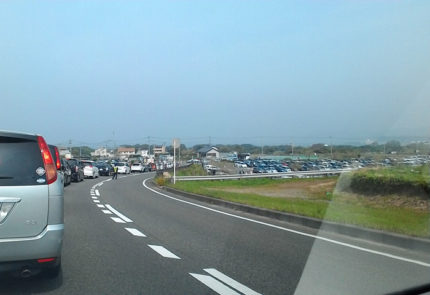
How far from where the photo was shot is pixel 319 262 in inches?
300

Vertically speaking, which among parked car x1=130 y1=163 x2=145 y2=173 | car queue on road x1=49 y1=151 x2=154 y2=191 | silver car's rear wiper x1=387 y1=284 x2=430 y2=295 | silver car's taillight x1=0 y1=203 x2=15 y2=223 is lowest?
parked car x1=130 y1=163 x2=145 y2=173

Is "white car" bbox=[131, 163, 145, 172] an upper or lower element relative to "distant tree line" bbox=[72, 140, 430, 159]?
lower

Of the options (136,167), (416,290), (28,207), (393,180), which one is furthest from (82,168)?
(416,290)

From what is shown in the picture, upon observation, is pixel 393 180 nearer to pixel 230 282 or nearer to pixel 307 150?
pixel 230 282

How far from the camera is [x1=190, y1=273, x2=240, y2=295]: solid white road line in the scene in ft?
19.1

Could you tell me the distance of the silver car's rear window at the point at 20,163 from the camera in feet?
17.4

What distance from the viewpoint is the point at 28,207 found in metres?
5.28

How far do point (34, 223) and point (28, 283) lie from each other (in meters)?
1.24

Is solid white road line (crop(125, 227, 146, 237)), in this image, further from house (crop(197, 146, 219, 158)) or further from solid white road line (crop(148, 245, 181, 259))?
house (crop(197, 146, 219, 158))

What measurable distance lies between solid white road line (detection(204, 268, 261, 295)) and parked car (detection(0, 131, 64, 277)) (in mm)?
2241

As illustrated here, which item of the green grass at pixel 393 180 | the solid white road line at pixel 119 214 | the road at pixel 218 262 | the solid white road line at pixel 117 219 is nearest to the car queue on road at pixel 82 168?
the solid white road line at pixel 119 214

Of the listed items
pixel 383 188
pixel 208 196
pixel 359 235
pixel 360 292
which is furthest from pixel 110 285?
pixel 383 188

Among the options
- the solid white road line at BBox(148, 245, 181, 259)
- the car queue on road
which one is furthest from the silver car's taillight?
the car queue on road

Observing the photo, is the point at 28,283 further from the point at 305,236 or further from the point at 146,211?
the point at 146,211
